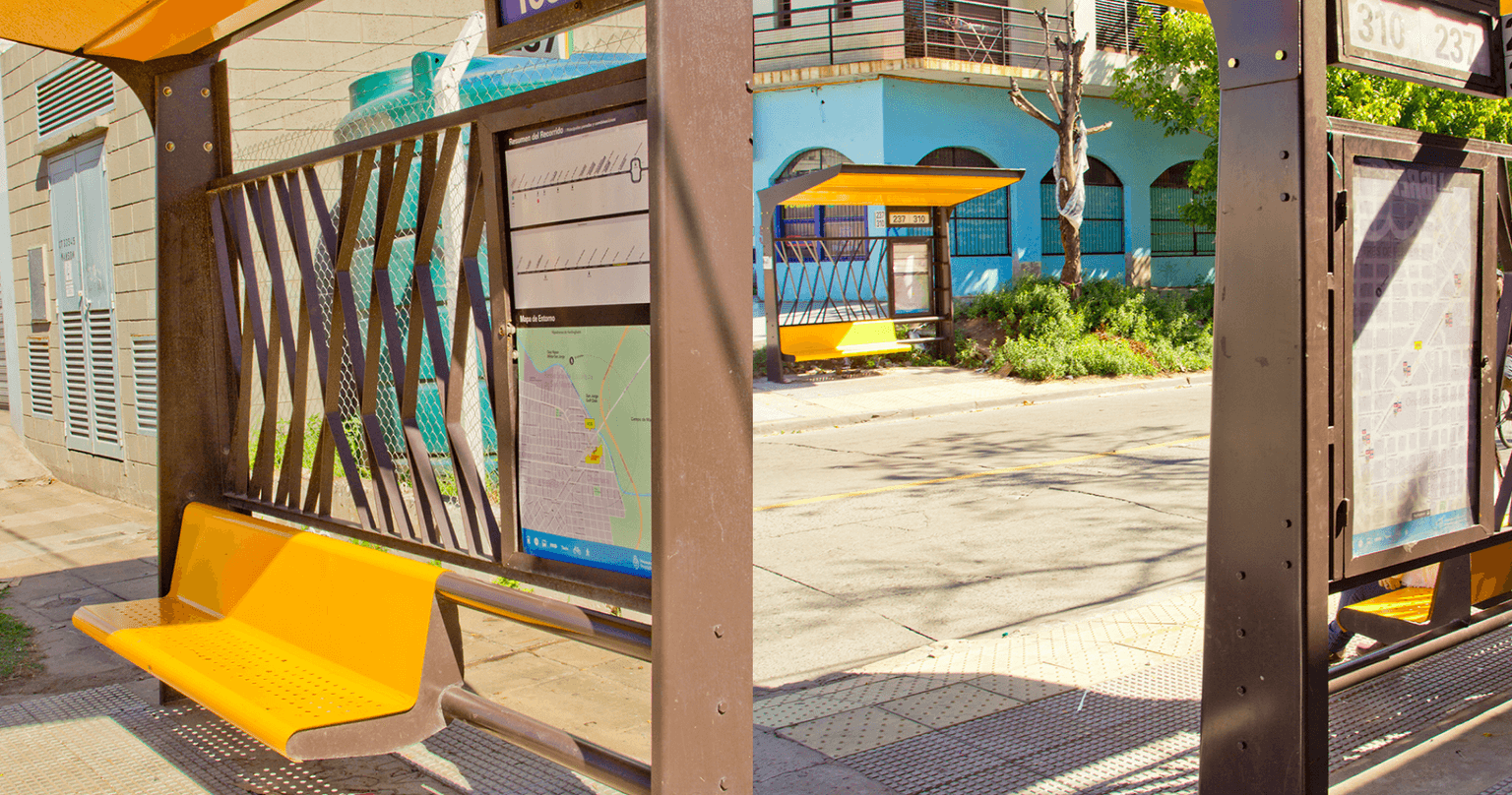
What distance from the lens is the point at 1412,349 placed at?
314 centimetres

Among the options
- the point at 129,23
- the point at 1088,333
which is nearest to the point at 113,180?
the point at 129,23

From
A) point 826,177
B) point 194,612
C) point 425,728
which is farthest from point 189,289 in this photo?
point 826,177

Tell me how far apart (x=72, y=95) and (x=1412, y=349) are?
10172 mm

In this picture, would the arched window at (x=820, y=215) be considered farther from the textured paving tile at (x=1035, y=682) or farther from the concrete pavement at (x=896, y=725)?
the textured paving tile at (x=1035, y=682)

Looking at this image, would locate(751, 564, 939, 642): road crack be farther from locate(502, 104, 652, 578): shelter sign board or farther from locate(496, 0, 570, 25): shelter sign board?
locate(496, 0, 570, 25): shelter sign board

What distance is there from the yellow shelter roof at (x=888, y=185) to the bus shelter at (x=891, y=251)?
1cm

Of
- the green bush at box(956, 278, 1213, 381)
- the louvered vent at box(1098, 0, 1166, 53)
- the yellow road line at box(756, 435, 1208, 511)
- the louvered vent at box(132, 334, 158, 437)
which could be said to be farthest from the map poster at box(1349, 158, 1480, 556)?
the louvered vent at box(1098, 0, 1166, 53)

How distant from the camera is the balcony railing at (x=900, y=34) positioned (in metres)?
23.6

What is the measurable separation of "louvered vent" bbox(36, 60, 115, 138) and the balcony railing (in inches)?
601

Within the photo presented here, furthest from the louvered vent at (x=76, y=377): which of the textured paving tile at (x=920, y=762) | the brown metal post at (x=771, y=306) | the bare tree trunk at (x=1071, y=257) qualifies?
the bare tree trunk at (x=1071, y=257)

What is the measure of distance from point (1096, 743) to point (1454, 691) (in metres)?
1.46

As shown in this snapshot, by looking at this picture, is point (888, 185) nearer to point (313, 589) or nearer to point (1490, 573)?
point (1490, 573)

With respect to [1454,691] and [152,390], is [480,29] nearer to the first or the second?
[152,390]

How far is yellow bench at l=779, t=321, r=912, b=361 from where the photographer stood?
17406 millimetres
